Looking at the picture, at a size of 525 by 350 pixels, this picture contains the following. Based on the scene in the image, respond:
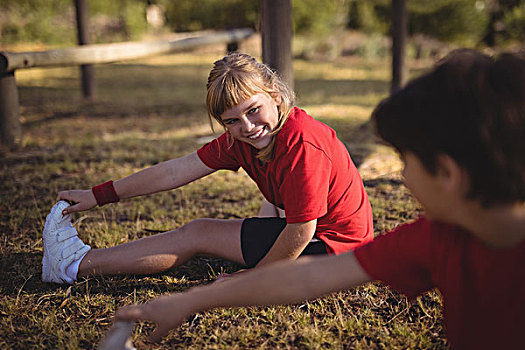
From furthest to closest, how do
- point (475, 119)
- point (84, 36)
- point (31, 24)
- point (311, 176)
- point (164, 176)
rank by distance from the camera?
point (31, 24)
point (84, 36)
point (164, 176)
point (311, 176)
point (475, 119)

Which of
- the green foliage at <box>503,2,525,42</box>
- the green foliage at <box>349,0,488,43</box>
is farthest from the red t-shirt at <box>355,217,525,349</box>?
the green foliage at <box>503,2,525,42</box>

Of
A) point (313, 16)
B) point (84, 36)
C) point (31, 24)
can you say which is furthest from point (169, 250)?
point (31, 24)

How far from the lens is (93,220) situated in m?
2.87

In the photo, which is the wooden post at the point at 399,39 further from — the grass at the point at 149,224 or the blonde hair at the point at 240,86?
the blonde hair at the point at 240,86

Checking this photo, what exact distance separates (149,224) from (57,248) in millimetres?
705

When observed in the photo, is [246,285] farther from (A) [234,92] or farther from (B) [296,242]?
(A) [234,92]

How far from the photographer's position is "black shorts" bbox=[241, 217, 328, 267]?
2.12 metres

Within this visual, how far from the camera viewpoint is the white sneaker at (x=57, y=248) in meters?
2.11

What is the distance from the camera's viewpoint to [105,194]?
218 cm

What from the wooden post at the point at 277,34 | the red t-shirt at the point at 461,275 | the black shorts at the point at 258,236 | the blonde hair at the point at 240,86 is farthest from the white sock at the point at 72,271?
the wooden post at the point at 277,34

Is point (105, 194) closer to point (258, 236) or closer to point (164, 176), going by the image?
point (164, 176)

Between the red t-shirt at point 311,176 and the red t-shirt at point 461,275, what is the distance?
623 mm

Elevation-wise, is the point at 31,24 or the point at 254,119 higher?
the point at 31,24

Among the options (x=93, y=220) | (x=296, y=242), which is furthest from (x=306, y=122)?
(x=93, y=220)
